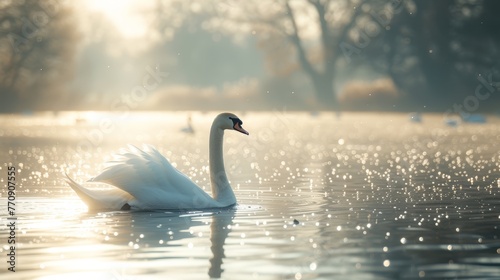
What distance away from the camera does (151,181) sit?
13.1 metres

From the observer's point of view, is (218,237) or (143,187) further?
(143,187)

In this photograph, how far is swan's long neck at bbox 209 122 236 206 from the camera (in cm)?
1388

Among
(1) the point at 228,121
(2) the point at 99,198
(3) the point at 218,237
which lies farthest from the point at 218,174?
(3) the point at 218,237

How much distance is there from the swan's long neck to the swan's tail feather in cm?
127

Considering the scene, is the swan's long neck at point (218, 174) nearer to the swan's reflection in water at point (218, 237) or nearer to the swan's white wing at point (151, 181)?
the swan's white wing at point (151, 181)

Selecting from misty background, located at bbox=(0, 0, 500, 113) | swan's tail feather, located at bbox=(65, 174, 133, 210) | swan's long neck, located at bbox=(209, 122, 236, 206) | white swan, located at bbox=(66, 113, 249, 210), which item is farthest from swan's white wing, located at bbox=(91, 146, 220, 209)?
misty background, located at bbox=(0, 0, 500, 113)

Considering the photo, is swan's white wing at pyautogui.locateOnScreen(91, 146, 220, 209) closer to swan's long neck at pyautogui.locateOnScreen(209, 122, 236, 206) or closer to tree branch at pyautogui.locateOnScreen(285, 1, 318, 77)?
swan's long neck at pyautogui.locateOnScreen(209, 122, 236, 206)

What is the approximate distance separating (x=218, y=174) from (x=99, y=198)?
1.84 metres

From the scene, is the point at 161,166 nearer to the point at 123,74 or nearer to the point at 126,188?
the point at 126,188

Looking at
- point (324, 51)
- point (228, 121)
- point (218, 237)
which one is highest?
point (324, 51)

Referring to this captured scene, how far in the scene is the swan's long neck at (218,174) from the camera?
13.9m

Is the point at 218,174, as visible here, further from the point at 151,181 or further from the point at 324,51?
the point at 324,51

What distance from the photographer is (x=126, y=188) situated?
12992mm

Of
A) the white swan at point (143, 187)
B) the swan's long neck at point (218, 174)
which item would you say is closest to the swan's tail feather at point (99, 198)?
the white swan at point (143, 187)
